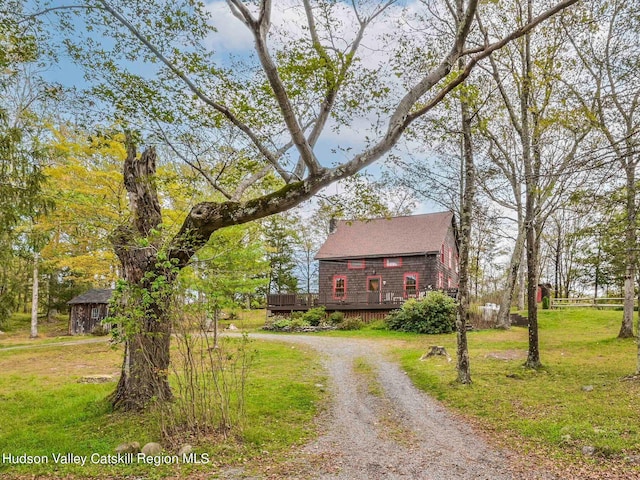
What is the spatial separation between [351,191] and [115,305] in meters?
4.91

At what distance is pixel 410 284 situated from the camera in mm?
24266

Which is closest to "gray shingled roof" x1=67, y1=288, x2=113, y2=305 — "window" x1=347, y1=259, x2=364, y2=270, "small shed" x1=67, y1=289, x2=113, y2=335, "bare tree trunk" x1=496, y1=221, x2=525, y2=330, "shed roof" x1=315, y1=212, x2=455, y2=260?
"small shed" x1=67, y1=289, x2=113, y2=335

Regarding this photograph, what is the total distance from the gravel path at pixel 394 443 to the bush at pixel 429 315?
9.81m

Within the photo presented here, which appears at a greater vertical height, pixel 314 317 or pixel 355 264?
pixel 355 264

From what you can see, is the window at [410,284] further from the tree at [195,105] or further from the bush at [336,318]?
the tree at [195,105]

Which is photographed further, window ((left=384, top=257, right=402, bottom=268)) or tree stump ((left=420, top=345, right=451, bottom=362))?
window ((left=384, top=257, right=402, bottom=268))

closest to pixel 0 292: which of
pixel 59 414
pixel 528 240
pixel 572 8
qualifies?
pixel 59 414

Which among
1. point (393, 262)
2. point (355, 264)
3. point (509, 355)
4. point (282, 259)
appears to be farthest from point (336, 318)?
point (282, 259)

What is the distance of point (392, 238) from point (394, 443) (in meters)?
20.8

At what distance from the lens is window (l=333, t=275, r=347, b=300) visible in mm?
25953

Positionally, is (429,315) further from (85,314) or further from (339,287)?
(85,314)

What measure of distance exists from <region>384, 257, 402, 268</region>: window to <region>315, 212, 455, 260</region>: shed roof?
458mm

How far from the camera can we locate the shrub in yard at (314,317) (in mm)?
23172

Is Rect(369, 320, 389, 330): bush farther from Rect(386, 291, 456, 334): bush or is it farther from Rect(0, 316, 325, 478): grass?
Rect(0, 316, 325, 478): grass
